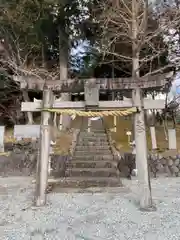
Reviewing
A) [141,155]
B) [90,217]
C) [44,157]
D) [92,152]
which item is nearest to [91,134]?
[92,152]

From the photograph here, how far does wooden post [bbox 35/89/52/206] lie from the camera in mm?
4707

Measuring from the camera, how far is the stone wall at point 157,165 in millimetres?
7391

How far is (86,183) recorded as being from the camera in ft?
20.6

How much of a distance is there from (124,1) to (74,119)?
558 cm

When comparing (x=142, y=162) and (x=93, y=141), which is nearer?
(x=142, y=162)

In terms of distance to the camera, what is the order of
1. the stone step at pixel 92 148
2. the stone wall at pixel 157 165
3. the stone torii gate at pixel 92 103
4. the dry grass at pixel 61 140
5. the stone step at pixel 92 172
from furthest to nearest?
the dry grass at pixel 61 140, the stone step at pixel 92 148, the stone wall at pixel 157 165, the stone step at pixel 92 172, the stone torii gate at pixel 92 103

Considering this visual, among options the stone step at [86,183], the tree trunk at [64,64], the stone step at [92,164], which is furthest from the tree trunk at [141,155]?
the tree trunk at [64,64]

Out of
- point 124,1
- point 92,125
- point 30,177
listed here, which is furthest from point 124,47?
point 30,177

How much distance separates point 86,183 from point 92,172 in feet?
1.78

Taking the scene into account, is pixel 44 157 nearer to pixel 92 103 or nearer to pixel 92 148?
pixel 92 103

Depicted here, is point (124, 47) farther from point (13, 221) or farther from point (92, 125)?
point (13, 221)

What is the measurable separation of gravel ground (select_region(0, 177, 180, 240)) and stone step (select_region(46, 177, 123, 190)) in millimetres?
458

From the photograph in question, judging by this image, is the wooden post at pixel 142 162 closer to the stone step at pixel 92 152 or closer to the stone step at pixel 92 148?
the stone step at pixel 92 152

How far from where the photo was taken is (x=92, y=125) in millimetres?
10125
